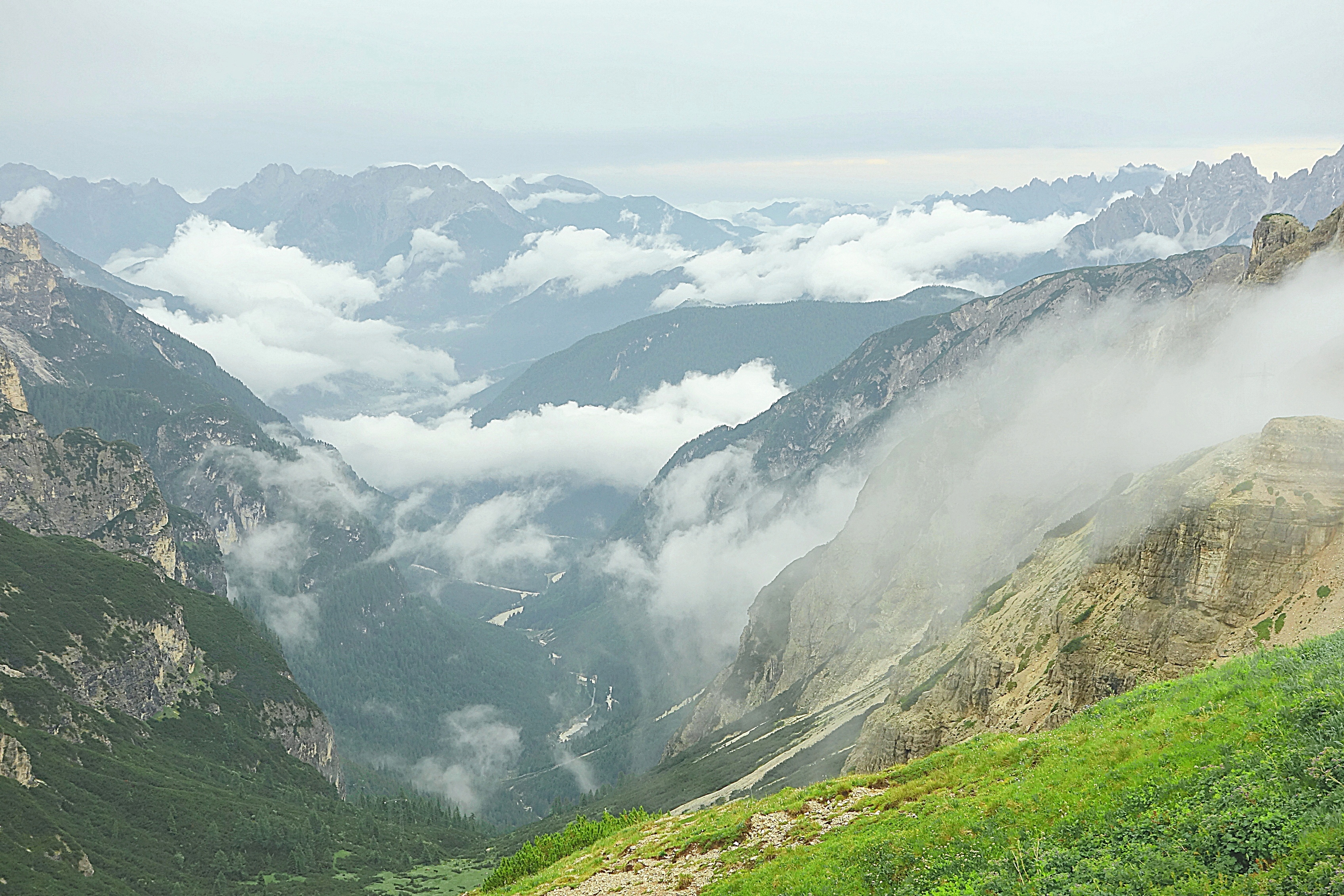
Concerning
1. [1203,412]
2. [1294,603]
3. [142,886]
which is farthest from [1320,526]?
[142,886]

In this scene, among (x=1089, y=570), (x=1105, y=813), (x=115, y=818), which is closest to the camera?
(x=1105, y=813)

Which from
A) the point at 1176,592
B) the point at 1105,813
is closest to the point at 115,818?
the point at 1176,592

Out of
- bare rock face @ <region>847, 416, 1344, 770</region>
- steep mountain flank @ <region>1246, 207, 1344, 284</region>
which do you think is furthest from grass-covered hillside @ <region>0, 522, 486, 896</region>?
steep mountain flank @ <region>1246, 207, 1344, 284</region>

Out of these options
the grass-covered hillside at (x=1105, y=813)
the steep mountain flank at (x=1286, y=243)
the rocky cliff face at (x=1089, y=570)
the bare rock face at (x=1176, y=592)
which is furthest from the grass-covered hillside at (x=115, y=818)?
the steep mountain flank at (x=1286, y=243)

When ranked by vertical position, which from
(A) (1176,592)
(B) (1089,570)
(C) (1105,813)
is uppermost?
(B) (1089,570)

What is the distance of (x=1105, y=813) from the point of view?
26.9 m

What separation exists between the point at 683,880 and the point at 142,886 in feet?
477

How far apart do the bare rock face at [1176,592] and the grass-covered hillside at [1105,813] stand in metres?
17.2

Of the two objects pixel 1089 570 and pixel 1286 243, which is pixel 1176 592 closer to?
pixel 1089 570

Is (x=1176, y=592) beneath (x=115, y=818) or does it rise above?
above

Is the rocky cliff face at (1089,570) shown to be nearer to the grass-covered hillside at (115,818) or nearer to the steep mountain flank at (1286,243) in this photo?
the steep mountain flank at (1286,243)

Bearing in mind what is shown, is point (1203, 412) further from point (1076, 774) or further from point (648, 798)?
point (648, 798)

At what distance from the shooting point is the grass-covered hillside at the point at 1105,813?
22.5m

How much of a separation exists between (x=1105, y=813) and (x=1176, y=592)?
35.5m
